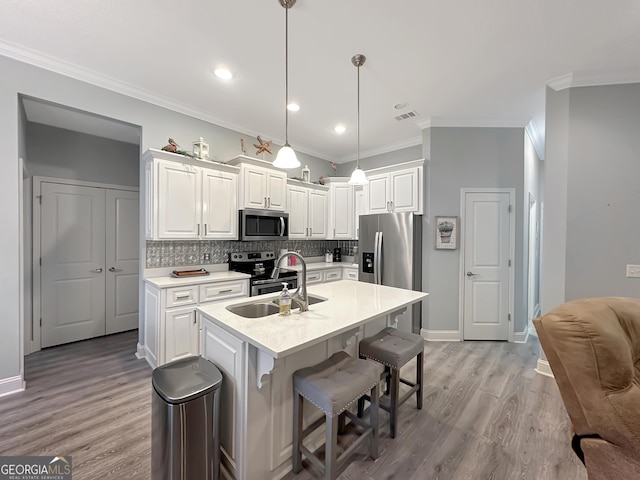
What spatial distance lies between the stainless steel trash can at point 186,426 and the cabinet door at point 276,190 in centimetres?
272

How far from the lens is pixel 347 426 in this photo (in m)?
1.98

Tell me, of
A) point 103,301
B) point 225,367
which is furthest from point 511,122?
point 103,301

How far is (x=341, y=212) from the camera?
478 cm

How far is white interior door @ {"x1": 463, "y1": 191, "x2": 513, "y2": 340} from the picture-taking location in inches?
142

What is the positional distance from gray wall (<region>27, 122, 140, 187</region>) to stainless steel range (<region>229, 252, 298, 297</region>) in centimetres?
215

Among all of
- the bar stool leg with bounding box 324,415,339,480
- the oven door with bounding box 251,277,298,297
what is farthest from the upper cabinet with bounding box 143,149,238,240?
the bar stool leg with bounding box 324,415,339,480

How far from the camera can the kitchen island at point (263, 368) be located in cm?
137

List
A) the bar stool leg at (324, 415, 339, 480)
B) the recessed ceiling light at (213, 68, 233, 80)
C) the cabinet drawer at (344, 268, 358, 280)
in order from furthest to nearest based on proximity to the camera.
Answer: the cabinet drawer at (344, 268, 358, 280)
the recessed ceiling light at (213, 68, 233, 80)
the bar stool leg at (324, 415, 339, 480)

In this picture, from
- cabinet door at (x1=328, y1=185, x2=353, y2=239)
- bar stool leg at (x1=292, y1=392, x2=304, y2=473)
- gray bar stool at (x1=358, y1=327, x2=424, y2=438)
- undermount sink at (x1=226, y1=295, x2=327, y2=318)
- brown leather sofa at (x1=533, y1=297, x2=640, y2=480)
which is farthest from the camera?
cabinet door at (x1=328, y1=185, x2=353, y2=239)

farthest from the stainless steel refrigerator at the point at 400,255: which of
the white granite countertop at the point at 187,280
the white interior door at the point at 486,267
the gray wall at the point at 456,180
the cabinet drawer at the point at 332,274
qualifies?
the white granite countertop at the point at 187,280

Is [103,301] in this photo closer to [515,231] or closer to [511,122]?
[515,231]

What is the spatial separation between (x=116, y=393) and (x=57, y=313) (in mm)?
2003

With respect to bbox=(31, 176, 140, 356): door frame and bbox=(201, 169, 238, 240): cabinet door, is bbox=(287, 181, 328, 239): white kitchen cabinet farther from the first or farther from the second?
bbox=(31, 176, 140, 356): door frame

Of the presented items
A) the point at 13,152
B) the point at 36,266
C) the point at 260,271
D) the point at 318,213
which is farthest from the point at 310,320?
the point at 36,266
